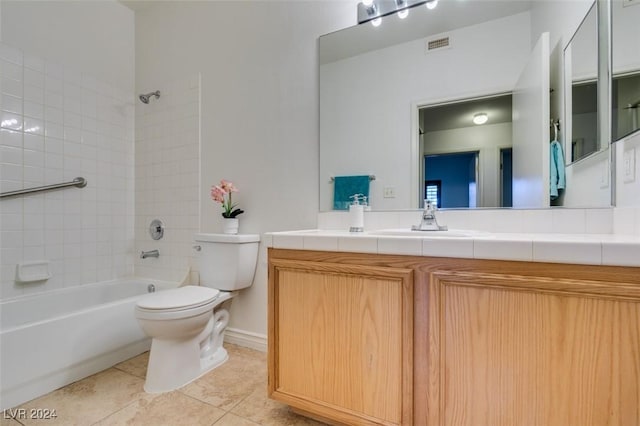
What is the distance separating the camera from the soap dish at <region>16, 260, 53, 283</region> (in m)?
1.86

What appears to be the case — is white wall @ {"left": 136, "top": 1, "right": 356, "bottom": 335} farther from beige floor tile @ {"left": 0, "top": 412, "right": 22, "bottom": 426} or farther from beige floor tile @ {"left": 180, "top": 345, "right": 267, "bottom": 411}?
beige floor tile @ {"left": 0, "top": 412, "right": 22, "bottom": 426}

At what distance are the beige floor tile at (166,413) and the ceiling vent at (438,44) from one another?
2009mm

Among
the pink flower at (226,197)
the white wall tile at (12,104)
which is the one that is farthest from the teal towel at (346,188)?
the white wall tile at (12,104)

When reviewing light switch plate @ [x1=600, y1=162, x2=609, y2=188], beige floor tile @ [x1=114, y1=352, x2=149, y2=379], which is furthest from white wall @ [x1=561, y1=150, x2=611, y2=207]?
beige floor tile @ [x1=114, y1=352, x2=149, y2=379]

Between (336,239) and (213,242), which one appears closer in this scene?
(336,239)

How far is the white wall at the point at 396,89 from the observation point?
141 cm

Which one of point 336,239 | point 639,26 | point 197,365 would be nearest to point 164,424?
point 197,365

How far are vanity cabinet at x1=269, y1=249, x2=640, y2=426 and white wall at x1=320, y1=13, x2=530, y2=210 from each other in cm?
65

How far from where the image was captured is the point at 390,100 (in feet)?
5.36

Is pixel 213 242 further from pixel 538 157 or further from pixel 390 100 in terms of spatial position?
pixel 538 157

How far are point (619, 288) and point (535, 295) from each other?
18 centimetres

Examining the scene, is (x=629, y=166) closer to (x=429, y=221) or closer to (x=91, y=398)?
(x=429, y=221)

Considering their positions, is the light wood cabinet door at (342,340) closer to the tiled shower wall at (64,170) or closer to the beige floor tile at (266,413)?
the beige floor tile at (266,413)

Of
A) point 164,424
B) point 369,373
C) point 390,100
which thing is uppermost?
point 390,100
